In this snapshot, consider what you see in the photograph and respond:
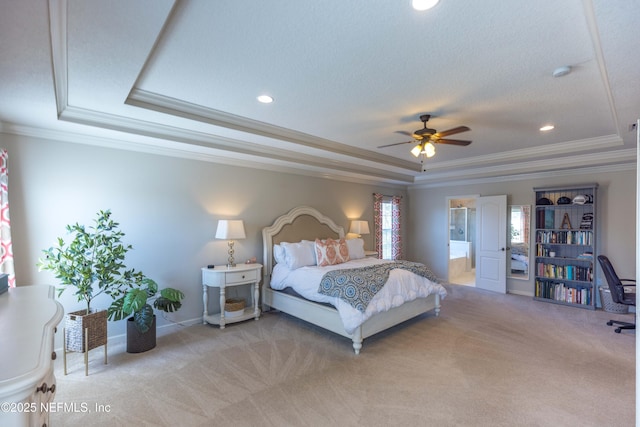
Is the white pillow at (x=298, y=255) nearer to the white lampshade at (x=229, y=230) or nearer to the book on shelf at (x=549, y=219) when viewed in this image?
the white lampshade at (x=229, y=230)

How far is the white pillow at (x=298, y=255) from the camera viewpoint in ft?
15.0

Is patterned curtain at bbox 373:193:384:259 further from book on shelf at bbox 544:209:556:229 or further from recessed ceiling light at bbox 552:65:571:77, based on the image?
recessed ceiling light at bbox 552:65:571:77

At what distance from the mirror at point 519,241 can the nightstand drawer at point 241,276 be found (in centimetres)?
530

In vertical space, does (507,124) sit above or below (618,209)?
above

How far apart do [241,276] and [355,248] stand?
88.9 inches

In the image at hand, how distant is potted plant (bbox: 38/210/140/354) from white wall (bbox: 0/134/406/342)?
0.93ft

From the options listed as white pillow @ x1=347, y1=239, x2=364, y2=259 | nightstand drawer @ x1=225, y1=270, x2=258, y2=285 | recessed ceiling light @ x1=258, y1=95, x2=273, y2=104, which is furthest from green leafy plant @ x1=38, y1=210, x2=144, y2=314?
white pillow @ x1=347, y1=239, x2=364, y2=259

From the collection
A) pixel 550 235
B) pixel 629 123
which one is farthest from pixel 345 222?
pixel 629 123

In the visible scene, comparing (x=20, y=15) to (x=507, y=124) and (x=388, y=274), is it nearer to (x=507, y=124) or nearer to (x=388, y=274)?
(x=388, y=274)

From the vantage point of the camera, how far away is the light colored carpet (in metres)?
2.32

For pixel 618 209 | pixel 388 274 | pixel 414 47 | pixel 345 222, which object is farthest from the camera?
pixel 345 222

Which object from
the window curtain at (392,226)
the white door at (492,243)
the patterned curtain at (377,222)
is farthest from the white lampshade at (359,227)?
the white door at (492,243)

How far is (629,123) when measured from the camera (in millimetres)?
3248

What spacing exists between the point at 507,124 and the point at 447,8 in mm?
2560
